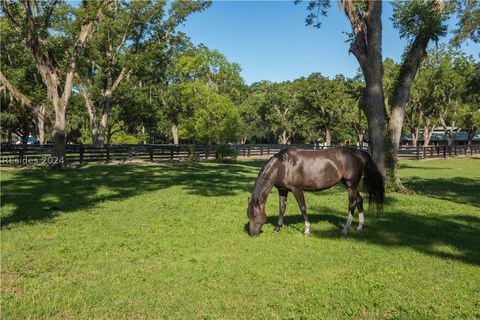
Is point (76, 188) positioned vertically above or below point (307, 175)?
below

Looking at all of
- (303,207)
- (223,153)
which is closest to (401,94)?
(303,207)

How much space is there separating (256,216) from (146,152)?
28.2m

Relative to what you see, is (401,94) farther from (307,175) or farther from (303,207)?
(303,207)

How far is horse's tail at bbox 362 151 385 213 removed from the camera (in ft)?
30.5

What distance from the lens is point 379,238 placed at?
337 inches

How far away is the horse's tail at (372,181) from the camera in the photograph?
929 centimetres

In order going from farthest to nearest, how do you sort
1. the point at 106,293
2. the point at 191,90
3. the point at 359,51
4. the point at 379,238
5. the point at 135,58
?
the point at 191,90, the point at 135,58, the point at 359,51, the point at 379,238, the point at 106,293

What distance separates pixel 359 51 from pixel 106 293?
1354cm

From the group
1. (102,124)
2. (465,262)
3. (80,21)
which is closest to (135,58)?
(102,124)

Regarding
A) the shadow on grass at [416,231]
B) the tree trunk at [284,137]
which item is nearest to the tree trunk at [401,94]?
the shadow on grass at [416,231]

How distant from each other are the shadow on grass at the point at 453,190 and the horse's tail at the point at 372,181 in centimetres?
547

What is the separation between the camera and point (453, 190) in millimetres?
16922

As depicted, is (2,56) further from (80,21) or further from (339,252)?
(339,252)

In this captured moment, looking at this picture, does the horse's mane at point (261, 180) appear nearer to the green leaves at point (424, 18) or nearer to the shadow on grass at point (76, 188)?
the shadow on grass at point (76, 188)
